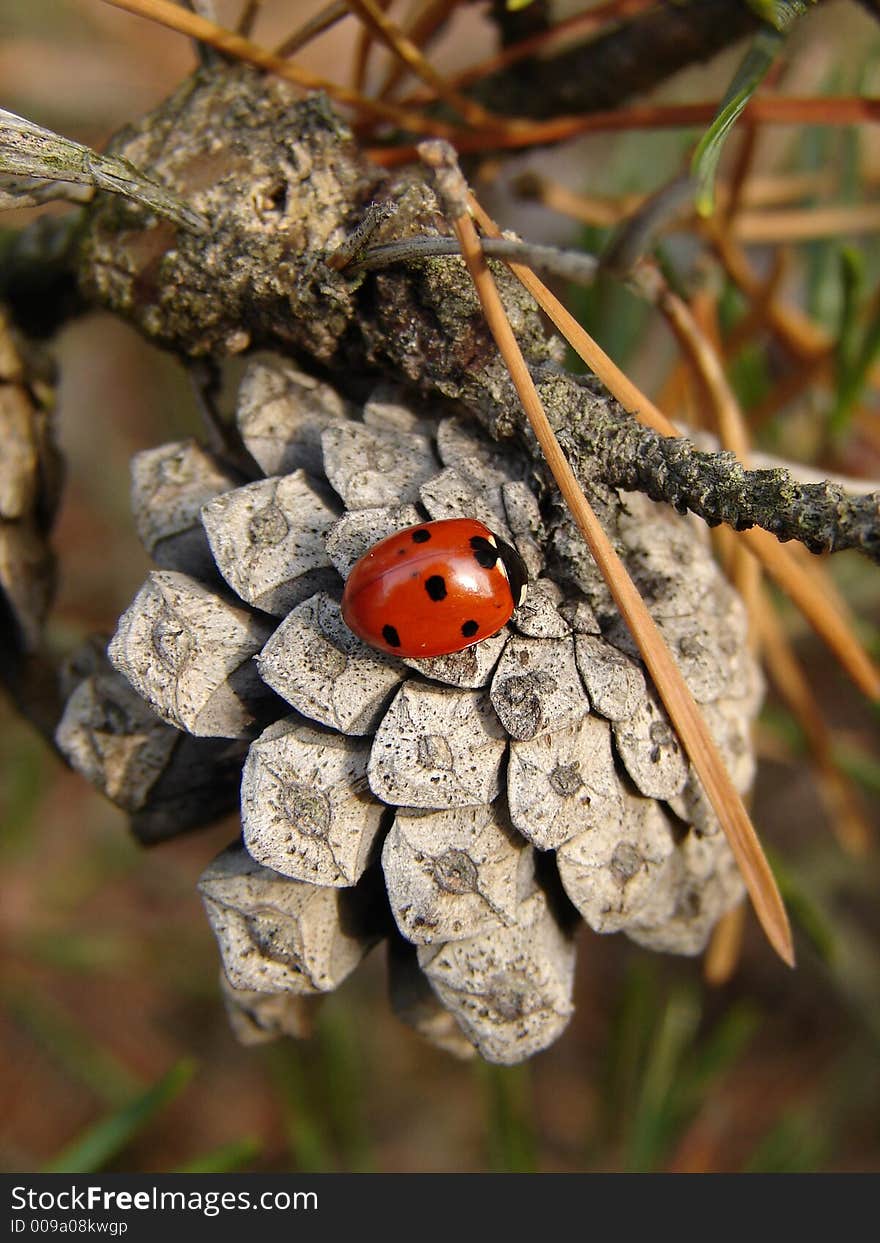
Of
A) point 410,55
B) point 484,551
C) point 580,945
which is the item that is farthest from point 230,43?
point 580,945

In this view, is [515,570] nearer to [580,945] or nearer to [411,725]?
[411,725]

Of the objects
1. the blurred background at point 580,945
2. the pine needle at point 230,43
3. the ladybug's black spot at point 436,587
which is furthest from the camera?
the blurred background at point 580,945

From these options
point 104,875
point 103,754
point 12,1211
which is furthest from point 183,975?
point 103,754

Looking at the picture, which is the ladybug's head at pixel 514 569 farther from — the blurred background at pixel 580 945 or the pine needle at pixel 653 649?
the blurred background at pixel 580 945

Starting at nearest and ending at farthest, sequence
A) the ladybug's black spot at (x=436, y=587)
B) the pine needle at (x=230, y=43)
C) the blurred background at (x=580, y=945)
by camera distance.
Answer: the ladybug's black spot at (x=436, y=587)
the pine needle at (x=230, y=43)
the blurred background at (x=580, y=945)

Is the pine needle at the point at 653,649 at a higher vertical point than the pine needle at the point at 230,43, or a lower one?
lower

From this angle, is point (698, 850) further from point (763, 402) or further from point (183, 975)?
point (183, 975)

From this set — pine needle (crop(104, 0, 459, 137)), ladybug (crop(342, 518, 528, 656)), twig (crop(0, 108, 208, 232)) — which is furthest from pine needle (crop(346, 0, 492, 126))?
ladybug (crop(342, 518, 528, 656))

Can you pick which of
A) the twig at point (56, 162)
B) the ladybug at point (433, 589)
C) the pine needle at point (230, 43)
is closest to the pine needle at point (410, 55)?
the pine needle at point (230, 43)

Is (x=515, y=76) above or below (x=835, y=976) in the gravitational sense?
above
